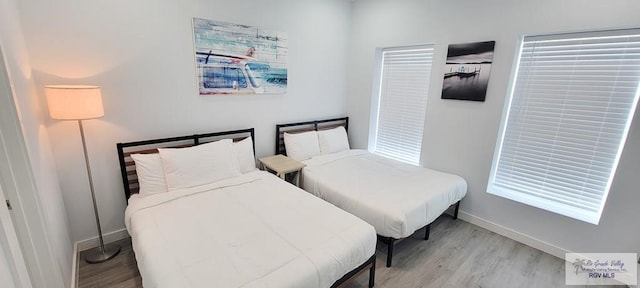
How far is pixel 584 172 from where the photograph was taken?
2340mm

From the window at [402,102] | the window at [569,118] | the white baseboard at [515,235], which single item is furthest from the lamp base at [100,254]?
the window at [569,118]

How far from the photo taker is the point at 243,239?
5.58 feet

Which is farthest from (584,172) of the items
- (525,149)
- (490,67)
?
(490,67)

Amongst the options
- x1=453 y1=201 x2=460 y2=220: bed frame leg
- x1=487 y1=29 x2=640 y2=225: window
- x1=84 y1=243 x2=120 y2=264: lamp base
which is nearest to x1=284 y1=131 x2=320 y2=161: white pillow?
x1=453 y1=201 x2=460 y2=220: bed frame leg

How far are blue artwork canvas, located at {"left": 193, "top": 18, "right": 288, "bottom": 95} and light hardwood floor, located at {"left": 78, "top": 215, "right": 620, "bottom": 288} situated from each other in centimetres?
176

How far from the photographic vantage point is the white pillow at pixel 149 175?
7.47ft

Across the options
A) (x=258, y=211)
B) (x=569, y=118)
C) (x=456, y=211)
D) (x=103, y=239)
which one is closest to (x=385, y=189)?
(x=456, y=211)

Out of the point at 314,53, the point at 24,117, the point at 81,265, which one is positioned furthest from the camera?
the point at 314,53

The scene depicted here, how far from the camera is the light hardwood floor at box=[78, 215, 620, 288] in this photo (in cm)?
208

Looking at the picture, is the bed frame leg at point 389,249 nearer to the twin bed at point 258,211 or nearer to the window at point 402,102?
the twin bed at point 258,211

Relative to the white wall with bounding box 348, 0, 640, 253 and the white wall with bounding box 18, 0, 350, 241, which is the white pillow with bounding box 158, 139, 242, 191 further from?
the white wall with bounding box 348, 0, 640, 253

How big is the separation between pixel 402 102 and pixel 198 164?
8.85 ft

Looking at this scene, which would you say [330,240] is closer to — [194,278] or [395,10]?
[194,278]

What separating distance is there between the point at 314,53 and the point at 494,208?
9.47ft
